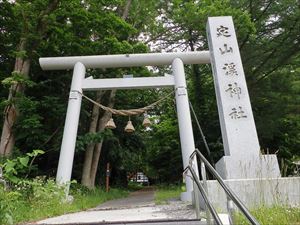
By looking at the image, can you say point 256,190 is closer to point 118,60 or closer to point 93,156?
point 118,60

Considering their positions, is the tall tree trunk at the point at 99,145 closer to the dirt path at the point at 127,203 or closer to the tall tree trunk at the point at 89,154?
the tall tree trunk at the point at 89,154

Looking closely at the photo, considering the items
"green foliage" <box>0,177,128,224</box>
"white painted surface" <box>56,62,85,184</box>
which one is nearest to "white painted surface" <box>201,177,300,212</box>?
"green foliage" <box>0,177,128,224</box>

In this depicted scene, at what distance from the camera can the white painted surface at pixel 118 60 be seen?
9.54 m

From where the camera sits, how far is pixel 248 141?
6.23m

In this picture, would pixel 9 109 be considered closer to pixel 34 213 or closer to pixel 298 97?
pixel 34 213

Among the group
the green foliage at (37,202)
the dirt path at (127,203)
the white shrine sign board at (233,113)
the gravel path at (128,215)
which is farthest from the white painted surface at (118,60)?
the gravel path at (128,215)

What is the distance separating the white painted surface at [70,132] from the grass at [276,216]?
5.36 metres

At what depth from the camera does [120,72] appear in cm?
1260

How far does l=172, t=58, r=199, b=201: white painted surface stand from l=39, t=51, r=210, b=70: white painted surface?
30 centimetres

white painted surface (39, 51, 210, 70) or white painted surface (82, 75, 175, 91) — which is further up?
white painted surface (39, 51, 210, 70)

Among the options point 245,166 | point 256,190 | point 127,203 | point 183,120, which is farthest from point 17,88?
point 256,190

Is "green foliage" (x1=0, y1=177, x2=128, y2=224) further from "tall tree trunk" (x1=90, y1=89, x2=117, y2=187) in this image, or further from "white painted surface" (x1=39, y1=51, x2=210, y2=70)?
"tall tree trunk" (x1=90, y1=89, x2=117, y2=187)

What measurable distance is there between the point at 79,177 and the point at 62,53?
4.99 metres

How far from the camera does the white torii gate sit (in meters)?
8.61
